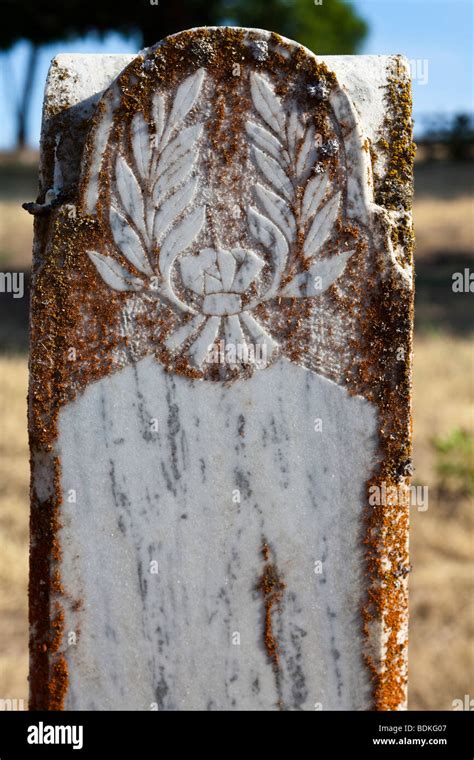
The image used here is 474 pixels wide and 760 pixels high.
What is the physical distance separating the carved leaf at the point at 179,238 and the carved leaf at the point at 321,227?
22 centimetres

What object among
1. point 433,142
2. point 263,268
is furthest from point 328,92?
point 433,142

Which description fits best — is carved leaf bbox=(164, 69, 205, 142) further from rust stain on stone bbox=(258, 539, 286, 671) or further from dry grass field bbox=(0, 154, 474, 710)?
dry grass field bbox=(0, 154, 474, 710)

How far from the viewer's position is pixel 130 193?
67.2 inches

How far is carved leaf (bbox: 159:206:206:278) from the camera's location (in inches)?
67.4

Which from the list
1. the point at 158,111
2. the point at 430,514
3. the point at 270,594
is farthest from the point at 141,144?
the point at 430,514

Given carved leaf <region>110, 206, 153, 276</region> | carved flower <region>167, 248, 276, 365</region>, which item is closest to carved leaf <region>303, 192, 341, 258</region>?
carved flower <region>167, 248, 276, 365</region>

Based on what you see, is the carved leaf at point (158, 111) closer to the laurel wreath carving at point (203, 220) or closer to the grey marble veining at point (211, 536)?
the laurel wreath carving at point (203, 220)

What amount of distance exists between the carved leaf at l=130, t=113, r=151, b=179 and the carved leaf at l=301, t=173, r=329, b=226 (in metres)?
0.33

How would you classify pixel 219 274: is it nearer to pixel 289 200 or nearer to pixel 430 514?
pixel 289 200

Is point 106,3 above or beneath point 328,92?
above

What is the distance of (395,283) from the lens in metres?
1.73

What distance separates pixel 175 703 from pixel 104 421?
0.64 meters

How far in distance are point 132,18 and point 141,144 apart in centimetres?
1266

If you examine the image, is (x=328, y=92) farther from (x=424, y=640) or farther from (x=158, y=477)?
(x=424, y=640)
